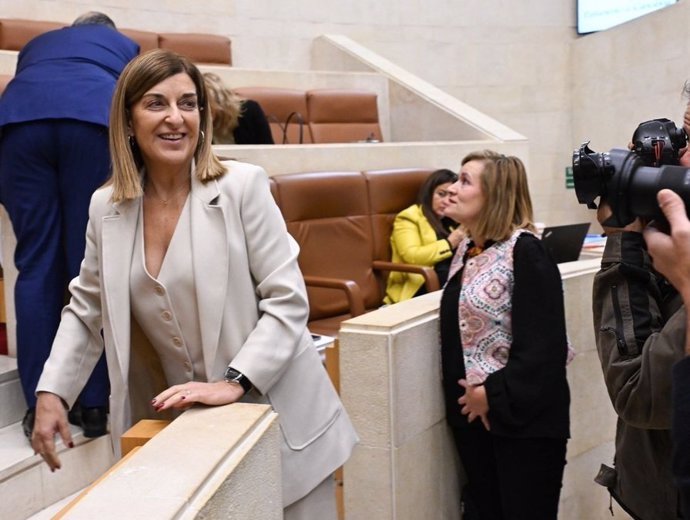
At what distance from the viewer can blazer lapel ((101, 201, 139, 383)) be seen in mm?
1397

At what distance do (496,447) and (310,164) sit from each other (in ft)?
6.94

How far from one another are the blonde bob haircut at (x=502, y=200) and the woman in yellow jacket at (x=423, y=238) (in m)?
1.16

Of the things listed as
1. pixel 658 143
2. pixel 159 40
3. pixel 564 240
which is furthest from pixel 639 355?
pixel 159 40

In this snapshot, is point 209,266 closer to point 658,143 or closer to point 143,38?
point 658,143

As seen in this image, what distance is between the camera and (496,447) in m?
2.24

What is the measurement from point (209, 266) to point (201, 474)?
474 mm

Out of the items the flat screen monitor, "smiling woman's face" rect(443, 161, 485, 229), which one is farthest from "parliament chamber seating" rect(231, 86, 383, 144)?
"smiling woman's face" rect(443, 161, 485, 229)

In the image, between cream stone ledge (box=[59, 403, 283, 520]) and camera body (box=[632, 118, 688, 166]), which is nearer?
cream stone ledge (box=[59, 403, 283, 520])

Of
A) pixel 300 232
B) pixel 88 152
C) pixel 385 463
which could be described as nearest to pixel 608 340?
pixel 385 463

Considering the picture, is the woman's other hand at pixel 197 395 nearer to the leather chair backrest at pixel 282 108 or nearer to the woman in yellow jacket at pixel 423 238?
the woman in yellow jacket at pixel 423 238

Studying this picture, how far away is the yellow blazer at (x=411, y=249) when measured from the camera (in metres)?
3.60

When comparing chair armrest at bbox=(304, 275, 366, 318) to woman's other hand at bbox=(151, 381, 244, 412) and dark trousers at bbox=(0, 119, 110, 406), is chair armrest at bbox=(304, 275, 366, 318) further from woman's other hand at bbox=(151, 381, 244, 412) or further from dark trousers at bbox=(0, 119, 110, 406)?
woman's other hand at bbox=(151, 381, 244, 412)

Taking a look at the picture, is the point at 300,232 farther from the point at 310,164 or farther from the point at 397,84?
the point at 397,84

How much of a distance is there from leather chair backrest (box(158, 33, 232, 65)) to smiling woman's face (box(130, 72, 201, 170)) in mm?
5089
